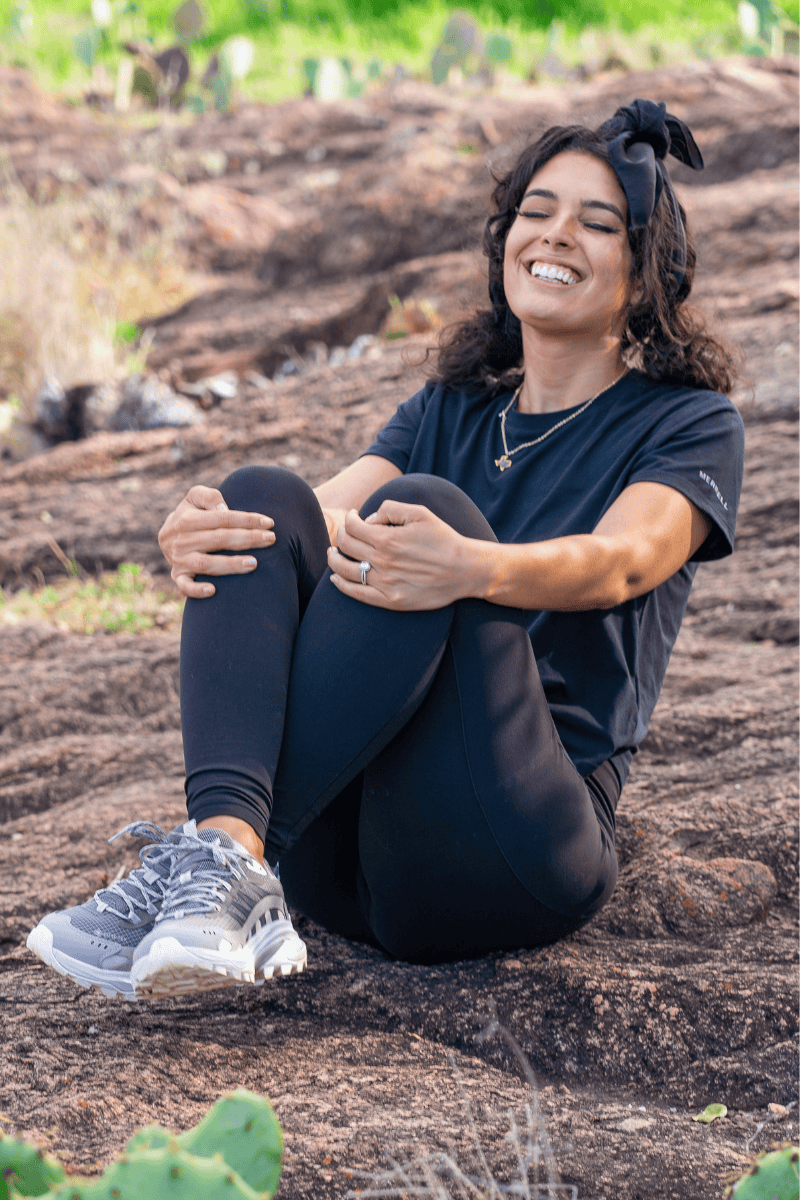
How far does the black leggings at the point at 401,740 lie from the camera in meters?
1.58

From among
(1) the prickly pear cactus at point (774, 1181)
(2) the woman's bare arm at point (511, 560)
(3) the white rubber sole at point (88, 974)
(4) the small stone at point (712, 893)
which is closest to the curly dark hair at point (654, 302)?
(2) the woman's bare arm at point (511, 560)

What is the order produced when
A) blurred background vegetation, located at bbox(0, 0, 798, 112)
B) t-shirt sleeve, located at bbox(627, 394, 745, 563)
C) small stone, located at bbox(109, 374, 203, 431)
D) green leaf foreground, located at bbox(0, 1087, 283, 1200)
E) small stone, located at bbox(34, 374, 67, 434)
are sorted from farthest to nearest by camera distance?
blurred background vegetation, located at bbox(0, 0, 798, 112) → small stone, located at bbox(34, 374, 67, 434) → small stone, located at bbox(109, 374, 203, 431) → t-shirt sleeve, located at bbox(627, 394, 745, 563) → green leaf foreground, located at bbox(0, 1087, 283, 1200)

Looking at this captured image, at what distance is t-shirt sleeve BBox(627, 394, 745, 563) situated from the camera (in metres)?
1.83

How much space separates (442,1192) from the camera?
0.92m

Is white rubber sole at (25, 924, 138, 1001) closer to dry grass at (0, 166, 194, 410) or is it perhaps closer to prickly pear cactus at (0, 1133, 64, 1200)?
prickly pear cactus at (0, 1133, 64, 1200)

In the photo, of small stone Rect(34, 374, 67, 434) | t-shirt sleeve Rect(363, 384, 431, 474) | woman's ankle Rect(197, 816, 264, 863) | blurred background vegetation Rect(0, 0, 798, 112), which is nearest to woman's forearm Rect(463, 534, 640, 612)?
woman's ankle Rect(197, 816, 264, 863)

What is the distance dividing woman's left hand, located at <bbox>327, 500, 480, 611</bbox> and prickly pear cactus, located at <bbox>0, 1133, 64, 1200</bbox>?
2.92ft

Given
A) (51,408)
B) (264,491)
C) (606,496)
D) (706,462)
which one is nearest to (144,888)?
(264,491)

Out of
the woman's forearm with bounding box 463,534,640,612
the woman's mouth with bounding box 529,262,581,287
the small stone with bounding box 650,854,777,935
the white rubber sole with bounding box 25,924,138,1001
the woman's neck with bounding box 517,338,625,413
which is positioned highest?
the woman's mouth with bounding box 529,262,581,287

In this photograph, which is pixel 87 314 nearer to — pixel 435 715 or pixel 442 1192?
pixel 435 715

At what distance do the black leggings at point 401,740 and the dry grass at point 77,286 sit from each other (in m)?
5.28

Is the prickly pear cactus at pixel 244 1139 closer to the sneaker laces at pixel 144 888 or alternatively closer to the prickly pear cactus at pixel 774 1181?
the prickly pear cactus at pixel 774 1181

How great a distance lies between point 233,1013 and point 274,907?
1.13ft

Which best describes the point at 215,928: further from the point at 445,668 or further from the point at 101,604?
the point at 101,604
